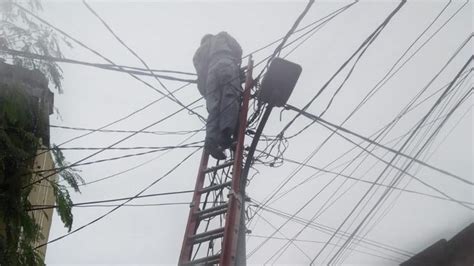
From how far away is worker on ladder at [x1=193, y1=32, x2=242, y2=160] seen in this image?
18.4ft

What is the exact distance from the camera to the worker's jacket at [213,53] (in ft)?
21.2

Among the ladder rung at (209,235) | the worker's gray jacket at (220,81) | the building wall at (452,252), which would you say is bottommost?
the ladder rung at (209,235)

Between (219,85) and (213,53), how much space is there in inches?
27.8

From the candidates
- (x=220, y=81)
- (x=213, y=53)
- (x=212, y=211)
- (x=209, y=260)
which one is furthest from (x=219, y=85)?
(x=209, y=260)

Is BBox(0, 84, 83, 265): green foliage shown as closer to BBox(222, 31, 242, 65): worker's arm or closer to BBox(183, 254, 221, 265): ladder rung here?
BBox(183, 254, 221, 265): ladder rung

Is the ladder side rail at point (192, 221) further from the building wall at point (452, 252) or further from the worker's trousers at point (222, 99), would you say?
the building wall at point (452, 252)

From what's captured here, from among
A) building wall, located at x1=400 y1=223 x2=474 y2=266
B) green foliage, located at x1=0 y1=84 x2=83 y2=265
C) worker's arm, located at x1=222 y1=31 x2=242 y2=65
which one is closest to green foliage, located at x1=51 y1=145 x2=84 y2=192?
green foliage, located at x1=0 y1=84 x2=83 y2=265

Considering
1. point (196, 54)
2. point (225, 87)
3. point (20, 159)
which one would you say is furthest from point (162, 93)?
point (20, 159)

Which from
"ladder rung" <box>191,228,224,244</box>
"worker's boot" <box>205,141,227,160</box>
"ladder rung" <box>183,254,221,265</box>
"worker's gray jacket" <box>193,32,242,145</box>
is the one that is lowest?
"ladder rung" <box>183,254,221,265</box>

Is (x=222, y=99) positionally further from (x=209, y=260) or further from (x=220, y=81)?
(x=209, y=260)

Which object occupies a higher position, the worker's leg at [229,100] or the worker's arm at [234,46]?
the worker's arm at [234,46]

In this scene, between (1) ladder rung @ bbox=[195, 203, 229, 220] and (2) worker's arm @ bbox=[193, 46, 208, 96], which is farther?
(2) worker's arm @ bbox=[193, 46, 208, 96]

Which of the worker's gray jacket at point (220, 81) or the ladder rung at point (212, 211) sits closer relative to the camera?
the ladder rung at point (212, 211)

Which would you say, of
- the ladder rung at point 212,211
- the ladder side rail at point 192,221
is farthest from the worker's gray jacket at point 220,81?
the ladder rung at point 212,211
